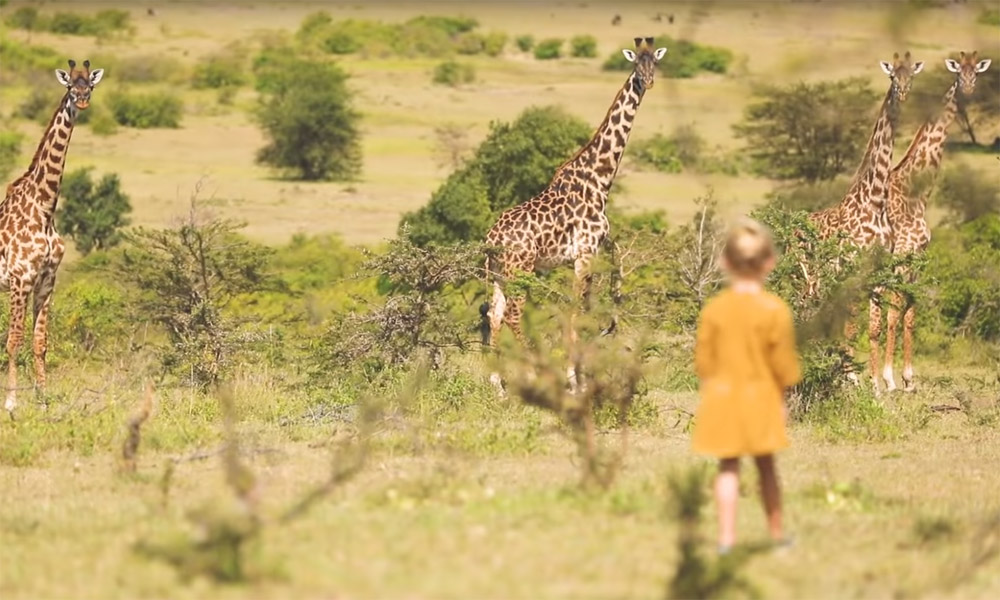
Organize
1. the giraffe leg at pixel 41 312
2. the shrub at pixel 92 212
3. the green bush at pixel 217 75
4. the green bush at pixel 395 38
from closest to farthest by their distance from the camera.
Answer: the giraffe leg at pixel 41 312, the shrub at pixel 92 212, the green bush at pixel 217 75, the green bush at pixel 395 38

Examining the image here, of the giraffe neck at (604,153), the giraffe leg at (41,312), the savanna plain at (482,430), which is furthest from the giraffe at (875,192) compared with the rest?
the giraffe leg at (41,312)

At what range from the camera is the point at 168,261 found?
57.4 feet

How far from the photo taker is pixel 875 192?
1736 centimetres

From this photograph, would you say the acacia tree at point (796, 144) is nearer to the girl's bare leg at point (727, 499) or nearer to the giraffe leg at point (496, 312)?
the giraffe leg at point (496, 312)

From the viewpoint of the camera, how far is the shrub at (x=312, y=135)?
4562cm

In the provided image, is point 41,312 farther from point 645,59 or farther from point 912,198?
point 912,198

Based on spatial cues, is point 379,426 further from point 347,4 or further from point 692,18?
point 347,4

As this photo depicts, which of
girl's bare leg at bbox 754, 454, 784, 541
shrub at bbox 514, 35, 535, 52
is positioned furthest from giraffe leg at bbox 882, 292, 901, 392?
shrub at bbox 514, 35, 535, 52

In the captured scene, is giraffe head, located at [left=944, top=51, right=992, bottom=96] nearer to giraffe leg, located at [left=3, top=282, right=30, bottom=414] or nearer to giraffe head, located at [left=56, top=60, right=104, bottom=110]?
giraffe head, located at [left=56, top=60, right=104, bottom=110]

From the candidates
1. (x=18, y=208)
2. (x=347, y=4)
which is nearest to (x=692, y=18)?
(x=18, y=208)

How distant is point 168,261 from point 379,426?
240 inches

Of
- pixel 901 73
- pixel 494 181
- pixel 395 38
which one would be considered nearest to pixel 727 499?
pixel 901 73

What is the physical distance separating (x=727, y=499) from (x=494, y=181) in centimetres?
2045

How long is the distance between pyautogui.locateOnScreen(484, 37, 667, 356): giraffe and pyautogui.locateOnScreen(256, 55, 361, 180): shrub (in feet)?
94.7
